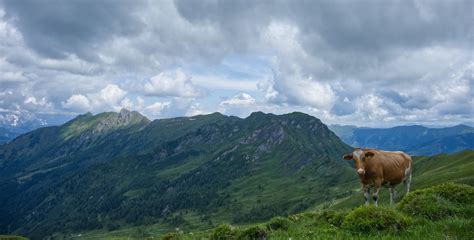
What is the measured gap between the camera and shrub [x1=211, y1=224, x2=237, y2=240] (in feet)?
51.7

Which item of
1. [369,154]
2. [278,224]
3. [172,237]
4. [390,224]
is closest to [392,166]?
[369,154]

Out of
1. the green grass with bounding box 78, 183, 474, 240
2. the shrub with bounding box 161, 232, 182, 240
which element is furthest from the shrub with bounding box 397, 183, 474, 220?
the shrub with bounding box 161, 232, 182, 240

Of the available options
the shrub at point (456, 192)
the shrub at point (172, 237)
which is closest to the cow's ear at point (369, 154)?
the shrub at point (456, 192)

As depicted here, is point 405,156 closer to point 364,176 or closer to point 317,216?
point 364,176

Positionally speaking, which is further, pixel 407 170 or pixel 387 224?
pixel 407 170

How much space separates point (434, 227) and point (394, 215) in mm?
1293

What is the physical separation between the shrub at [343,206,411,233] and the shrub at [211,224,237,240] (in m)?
4.60

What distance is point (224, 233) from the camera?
15.9 m

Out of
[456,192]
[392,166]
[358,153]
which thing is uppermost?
[358,153]

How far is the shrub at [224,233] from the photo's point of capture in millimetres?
15750

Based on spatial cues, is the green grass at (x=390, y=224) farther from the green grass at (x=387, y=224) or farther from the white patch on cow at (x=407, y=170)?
the white patch on cow at (x=407, y=170)

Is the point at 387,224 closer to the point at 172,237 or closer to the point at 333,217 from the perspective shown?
the point at 333,217

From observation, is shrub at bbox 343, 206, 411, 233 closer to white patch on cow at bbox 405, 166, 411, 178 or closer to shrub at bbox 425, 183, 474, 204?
shrub at bbox 425, 183, 474, 204

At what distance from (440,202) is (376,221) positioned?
12.0 ft
